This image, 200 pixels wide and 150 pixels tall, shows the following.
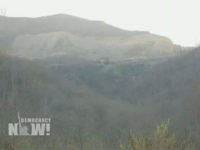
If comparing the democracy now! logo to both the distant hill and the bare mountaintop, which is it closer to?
the distant hill

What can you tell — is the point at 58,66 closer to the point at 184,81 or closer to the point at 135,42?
the point at 184,81

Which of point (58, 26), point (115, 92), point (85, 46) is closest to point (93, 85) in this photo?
point (115, 92)

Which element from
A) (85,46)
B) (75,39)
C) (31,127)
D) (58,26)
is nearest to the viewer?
(31,127)

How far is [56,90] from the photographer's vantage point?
49250 millimetres

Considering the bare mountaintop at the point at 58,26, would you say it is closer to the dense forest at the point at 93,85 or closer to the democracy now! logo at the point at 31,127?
the dense forest at the point at 93,85

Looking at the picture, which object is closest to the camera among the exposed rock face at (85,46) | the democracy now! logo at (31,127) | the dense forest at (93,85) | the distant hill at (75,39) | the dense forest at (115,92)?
the democracy now! logo at (31,127)

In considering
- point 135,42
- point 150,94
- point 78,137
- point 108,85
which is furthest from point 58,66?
point 78,137

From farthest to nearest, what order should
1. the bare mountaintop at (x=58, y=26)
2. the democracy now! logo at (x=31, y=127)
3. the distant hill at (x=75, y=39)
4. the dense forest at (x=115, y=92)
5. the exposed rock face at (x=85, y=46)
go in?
the bare mountaintop at (x=58, y=26)
the distant hill at (x=75, y=39)
the exposed rock face at (x=85, y=46)
the dense forest at (x=115, y=92)
the democracy now! logo at (x=31, y=127)

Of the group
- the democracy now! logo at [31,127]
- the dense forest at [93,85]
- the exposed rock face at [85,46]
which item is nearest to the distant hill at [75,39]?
the exposed rock face at [85,46]

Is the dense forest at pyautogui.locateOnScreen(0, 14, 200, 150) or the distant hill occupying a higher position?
the distant hill

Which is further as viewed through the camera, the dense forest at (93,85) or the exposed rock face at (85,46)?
the exposed rock face at (85,46)

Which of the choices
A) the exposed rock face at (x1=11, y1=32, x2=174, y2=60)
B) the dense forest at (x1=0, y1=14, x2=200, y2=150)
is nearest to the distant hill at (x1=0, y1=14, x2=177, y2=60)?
the exposed rock face at (x1=11, y1=32, x2=174, y2=60)

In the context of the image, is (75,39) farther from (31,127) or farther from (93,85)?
(31,127)

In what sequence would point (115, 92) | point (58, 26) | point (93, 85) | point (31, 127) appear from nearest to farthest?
point (31, 127) < point (115, 92) < point (93, 85) < point (58, 26)
